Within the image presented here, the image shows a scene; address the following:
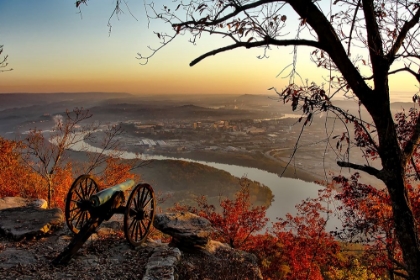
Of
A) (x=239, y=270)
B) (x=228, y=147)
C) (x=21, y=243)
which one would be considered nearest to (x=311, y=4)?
(x=239, y=270)

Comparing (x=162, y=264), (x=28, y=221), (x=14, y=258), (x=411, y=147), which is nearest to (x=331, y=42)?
(x=411, y=147)

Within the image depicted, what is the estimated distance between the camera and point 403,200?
3225 mm

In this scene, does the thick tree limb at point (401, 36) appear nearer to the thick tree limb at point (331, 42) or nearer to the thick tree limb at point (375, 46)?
the thick tree limb at point (375, 46)

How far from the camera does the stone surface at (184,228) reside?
27.9 ft

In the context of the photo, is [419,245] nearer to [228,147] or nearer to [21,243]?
[21,243]

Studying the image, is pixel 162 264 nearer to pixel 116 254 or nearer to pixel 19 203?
pixel 116 254

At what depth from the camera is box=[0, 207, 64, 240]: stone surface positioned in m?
7.11

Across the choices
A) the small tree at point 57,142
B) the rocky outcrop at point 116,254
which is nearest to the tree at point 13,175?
the small tree at point 57,142

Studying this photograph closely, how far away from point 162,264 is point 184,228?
9.13 ft

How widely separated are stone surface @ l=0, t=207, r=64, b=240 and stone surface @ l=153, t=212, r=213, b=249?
Result: 9.19ft

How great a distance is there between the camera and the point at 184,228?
8.76 metres

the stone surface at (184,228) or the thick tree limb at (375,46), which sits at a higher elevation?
the thick tree limb at (375,46)

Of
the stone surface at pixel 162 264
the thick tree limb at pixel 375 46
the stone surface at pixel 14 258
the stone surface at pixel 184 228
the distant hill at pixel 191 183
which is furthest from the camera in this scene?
the distant hill at pixel 191 183

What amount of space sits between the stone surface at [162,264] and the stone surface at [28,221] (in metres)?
3.07
